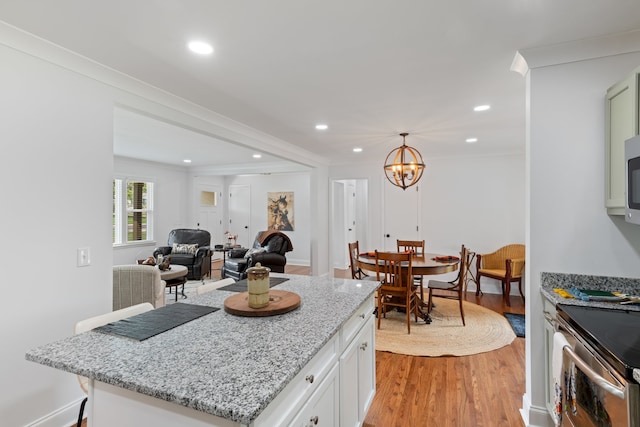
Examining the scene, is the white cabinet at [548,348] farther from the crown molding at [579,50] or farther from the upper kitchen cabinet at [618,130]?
the crown molding at [579,50]

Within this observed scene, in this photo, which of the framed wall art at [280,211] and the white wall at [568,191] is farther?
the framed wall art at [280,211]

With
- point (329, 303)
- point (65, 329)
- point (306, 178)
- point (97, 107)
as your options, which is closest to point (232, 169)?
point (306, 178)

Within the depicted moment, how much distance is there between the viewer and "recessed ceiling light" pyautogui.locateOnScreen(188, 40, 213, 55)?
6.45ft

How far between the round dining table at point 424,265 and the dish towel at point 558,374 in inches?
80.7

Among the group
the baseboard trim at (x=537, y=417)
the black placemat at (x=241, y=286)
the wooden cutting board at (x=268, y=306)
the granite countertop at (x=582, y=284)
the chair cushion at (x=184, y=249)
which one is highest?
the granite countertop at (x=582, y=284)

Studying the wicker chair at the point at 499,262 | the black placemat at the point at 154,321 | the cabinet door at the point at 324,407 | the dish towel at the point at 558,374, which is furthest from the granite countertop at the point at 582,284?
the wicker chair at the point at 499,262

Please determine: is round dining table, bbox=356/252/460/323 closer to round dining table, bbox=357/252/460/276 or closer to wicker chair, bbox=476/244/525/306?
round dining table, bbox=357/252/460/276

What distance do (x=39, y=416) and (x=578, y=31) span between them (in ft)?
13.0

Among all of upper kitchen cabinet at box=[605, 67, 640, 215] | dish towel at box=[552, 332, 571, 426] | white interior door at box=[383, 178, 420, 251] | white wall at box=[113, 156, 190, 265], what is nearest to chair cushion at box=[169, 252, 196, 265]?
white wall at box=[113, 156, 190, 265]

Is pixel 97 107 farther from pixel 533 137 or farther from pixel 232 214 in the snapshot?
pixel 232 214

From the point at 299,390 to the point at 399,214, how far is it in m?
5.41

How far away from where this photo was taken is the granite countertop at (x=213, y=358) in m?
0.94

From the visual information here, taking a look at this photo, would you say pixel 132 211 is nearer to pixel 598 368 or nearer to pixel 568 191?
pixel 568 191

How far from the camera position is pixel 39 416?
199 cm
